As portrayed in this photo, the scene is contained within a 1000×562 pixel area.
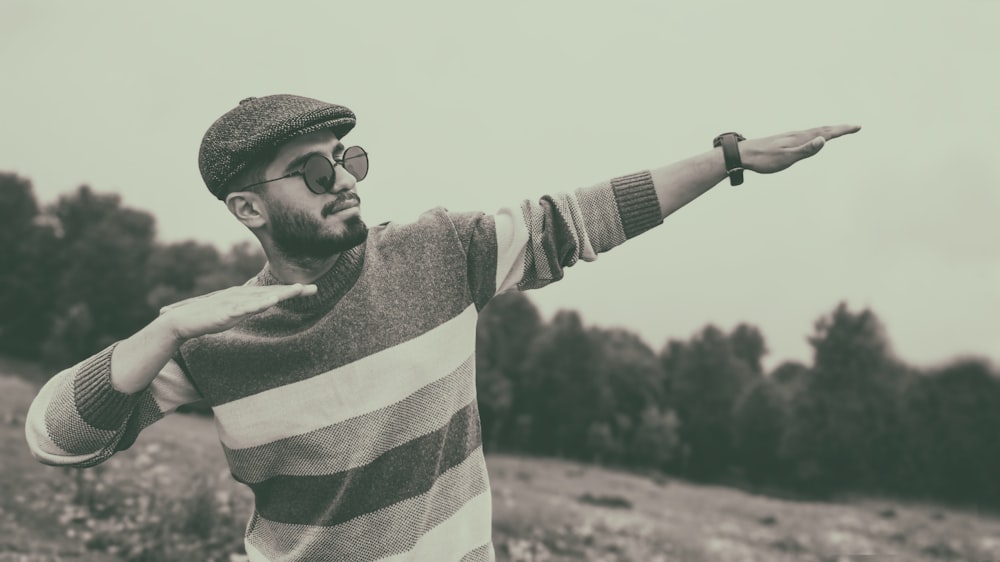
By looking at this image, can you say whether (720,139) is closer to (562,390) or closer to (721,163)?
(721,163)

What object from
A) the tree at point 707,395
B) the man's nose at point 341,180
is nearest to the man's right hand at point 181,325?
the man's nose at point 341,180

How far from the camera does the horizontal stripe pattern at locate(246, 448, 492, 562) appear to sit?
289cm

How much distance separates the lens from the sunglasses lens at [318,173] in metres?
2.88

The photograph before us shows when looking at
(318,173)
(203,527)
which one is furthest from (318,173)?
(203,527)

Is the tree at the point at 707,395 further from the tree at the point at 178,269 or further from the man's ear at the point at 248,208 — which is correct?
the man's ear at the point at 248,208

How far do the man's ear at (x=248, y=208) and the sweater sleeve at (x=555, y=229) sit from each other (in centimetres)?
64

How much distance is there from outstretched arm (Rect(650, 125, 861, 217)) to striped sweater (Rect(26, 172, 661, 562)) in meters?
0.06

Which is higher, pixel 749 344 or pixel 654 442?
pixel 654 442

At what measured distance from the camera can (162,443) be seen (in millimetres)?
13141

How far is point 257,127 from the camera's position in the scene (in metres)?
2.86

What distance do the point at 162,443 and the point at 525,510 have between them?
5.36 m

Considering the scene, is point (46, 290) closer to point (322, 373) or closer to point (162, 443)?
point (162, 443)

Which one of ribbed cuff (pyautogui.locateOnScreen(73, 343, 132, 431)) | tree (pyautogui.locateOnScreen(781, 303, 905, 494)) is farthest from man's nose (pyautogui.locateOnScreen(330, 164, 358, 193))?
tree (pyautogui.locateOnScreen(781, 303, 905, 494))

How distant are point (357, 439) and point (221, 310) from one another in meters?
0.65
